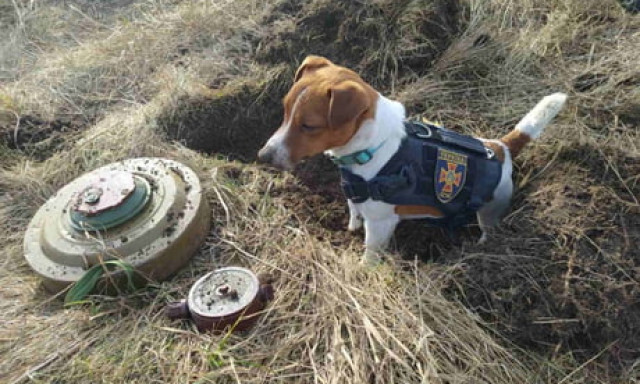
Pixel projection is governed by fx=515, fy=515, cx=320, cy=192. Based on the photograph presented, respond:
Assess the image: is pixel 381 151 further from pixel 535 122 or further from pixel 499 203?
pixel 535 122

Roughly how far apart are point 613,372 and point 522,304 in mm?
475

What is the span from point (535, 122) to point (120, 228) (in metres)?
2.53

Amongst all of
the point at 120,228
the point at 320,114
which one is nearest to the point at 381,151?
the point at 320,114

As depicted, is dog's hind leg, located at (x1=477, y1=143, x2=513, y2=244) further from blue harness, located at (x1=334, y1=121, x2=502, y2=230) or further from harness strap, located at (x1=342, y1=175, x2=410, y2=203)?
harness strap, located at (x1=342, y1=175, x2=410, y2=203)

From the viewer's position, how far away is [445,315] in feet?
8.20

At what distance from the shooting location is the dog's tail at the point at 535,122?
3039mm

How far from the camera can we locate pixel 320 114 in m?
2.58

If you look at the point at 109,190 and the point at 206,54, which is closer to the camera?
the point at 109,190

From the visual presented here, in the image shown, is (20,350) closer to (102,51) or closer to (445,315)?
(445,315)

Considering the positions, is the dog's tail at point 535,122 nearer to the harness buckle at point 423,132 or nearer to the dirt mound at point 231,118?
the harness buckle at point 423,132

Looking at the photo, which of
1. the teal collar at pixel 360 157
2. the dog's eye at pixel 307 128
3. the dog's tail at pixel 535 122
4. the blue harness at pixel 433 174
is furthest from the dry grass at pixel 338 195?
the dog's eye at pixel 307 128

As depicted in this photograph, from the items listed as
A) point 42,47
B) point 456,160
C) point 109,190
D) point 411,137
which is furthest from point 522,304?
point 42,47

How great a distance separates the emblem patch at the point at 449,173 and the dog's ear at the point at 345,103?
2.02 feet

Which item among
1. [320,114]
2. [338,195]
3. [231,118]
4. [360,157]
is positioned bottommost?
[338,195]
